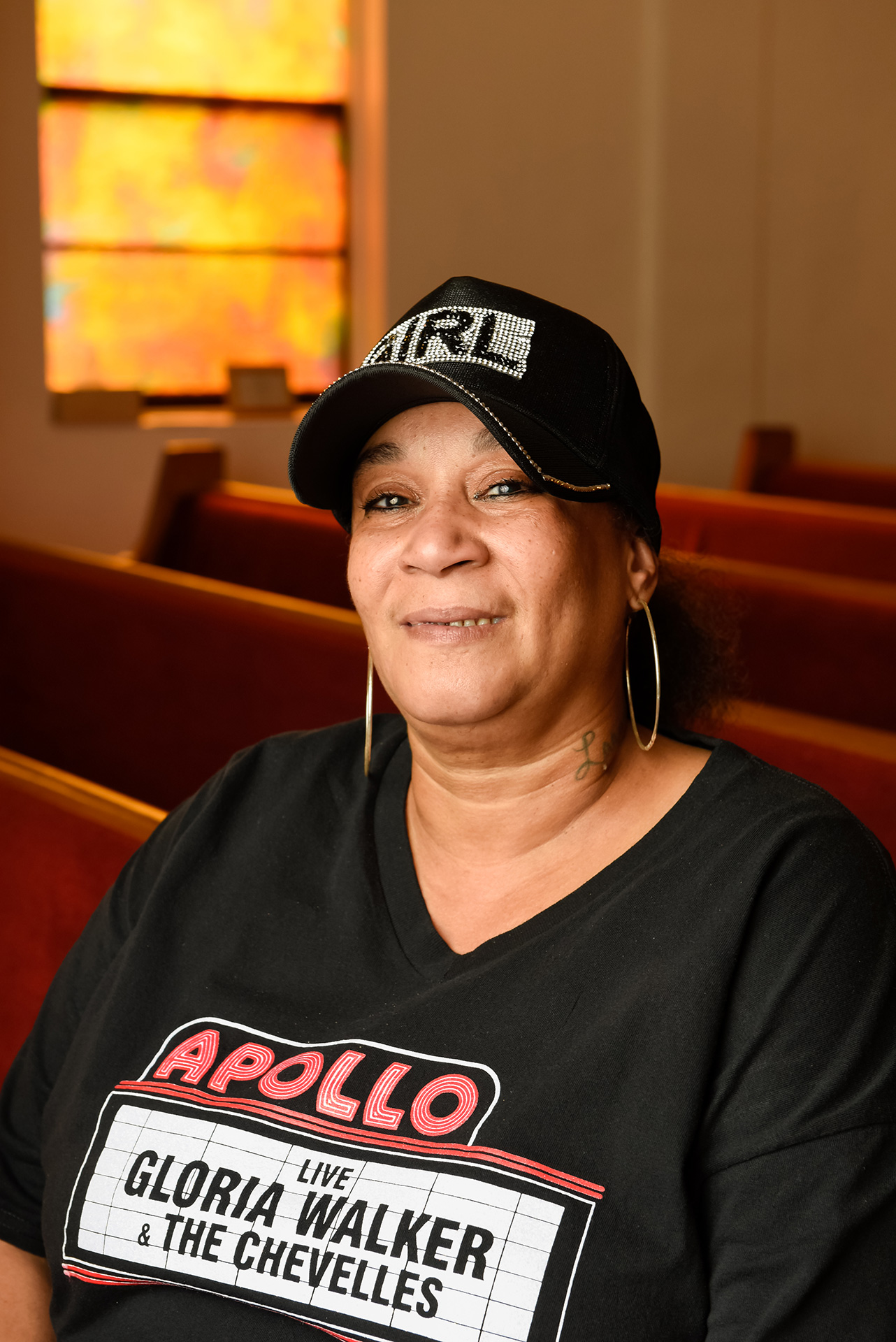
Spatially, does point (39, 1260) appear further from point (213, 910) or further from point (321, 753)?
point (321, 753)

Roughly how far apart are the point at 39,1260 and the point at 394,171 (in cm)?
458

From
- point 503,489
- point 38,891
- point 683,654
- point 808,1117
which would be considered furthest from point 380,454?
point 38,891

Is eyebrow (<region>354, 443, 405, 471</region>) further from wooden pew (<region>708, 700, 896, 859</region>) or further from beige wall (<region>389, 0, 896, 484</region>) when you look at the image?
beige wall (<region>389, 0, 896, 484</region>)

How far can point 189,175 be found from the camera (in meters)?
5.08

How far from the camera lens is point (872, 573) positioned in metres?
3.47

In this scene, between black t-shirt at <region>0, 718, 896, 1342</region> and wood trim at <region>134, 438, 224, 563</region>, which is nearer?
black t-shirt at <region>0, 718, 896, 1342</region>

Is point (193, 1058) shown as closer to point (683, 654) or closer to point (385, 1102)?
point (385, 1102)

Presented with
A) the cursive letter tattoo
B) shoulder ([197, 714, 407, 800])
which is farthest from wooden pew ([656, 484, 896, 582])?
the cursive letter tattoo

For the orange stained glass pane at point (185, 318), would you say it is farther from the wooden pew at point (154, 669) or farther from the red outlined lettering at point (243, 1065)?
the red outlined lettering at point (243, 1065)

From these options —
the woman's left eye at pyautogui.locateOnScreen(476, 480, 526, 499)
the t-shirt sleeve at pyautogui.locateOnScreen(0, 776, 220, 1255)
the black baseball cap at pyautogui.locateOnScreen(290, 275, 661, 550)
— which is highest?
the black baseball cap at pyautogui.locateOnScreen(290, 275, 661, 550)

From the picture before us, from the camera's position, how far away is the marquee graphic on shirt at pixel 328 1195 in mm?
922

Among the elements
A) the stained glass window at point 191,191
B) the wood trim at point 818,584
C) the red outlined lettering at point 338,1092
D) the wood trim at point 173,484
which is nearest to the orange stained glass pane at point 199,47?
the stained glass window at point 191,191

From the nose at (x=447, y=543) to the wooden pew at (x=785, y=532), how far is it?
224cm

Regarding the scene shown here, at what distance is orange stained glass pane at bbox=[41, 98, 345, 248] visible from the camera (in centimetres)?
484
